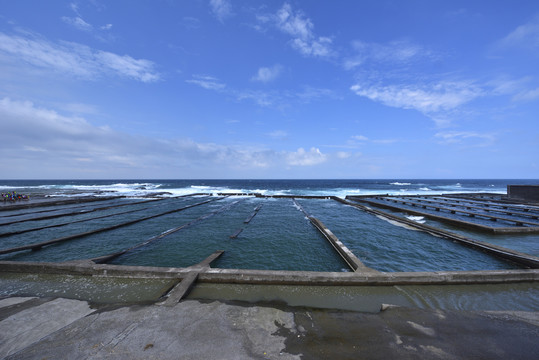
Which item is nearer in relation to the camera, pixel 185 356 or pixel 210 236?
pixel 185 356

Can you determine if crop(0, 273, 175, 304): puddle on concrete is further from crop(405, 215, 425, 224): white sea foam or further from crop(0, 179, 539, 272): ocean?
crop(405, 215, 425, 224): white sea foam

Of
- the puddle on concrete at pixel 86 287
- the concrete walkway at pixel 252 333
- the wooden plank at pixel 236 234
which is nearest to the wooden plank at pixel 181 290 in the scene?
the concrete walkway at pixel 252 333

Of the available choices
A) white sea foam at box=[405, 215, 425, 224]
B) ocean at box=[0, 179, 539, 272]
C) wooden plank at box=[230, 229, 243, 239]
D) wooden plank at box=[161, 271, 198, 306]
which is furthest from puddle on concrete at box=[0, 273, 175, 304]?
white sea foam at box=[405, 215, 425, 224]

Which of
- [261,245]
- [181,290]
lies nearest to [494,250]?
[261,245]

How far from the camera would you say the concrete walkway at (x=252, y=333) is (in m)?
3.36

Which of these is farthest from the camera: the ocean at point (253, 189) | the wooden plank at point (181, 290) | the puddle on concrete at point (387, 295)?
the ocean at point (253, 189)

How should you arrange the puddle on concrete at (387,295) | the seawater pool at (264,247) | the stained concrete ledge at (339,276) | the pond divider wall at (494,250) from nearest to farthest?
the puddle on concrete at (387,295) < the stained concrete ledge at (339,276) < the pond divider wall at (494,250) < the seawater pool at (264,247)

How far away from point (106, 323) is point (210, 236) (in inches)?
335

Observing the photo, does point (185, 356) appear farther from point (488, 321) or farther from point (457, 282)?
point (457, 282)

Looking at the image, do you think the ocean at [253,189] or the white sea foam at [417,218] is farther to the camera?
the ocean at [253,189]

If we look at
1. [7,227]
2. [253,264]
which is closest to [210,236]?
[253,264]

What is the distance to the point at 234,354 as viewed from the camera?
333 centimetres

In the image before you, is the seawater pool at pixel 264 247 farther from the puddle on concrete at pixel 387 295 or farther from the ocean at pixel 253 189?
the ocean at pixel 253 189

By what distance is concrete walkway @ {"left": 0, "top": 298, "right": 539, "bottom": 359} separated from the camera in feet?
11.0
